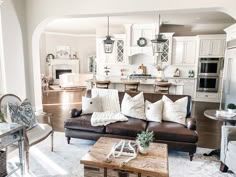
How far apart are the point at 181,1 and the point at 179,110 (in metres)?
2.03

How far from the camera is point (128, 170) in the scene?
6.61 ft

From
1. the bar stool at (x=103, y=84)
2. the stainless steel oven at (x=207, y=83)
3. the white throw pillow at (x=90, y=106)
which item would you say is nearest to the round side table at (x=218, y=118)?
the white throw pillow at (x=90, y=106)

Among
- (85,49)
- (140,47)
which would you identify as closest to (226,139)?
(140,47)

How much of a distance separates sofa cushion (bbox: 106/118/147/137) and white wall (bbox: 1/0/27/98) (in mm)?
2557

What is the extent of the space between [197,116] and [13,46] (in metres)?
4.83

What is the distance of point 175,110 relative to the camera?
11.0ft

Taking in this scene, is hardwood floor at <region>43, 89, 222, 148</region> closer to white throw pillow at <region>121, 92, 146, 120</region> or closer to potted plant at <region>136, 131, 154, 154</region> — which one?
white throw pillow at <region>121, 92, 146, 120</region>

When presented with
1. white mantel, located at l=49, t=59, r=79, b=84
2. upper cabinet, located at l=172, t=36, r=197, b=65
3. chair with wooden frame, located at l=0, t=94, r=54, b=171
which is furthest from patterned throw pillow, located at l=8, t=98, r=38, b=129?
white mantel, located at l=49, t=59, r=79, b=84

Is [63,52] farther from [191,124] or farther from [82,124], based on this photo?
[191,124]

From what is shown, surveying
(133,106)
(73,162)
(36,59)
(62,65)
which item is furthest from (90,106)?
(62,65)

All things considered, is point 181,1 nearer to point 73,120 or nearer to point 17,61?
point 73,120

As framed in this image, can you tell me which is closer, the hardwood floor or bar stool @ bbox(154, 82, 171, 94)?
the hardwood floor

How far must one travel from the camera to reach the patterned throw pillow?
2.83 meters

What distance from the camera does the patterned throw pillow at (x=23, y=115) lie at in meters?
2.83
